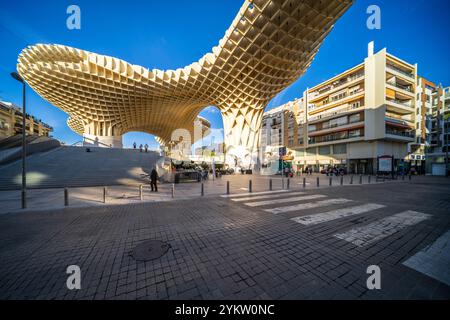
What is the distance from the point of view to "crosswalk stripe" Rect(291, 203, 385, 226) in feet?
17.6

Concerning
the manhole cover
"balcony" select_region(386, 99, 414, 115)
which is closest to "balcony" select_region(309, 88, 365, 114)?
"balcony" select_region(386, 99, 414, 115)

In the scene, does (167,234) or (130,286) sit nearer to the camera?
(130,286)

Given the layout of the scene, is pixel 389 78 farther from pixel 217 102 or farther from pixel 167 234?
pixel 167 234

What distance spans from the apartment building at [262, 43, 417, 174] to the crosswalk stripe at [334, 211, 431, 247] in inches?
1279

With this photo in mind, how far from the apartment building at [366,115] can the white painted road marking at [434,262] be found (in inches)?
1383

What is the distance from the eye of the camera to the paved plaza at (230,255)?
2.41m

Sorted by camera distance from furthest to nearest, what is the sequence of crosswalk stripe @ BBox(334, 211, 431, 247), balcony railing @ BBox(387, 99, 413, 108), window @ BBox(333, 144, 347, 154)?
window @ BBox(333, 144, 347, 154) < balcony railing @ BBox(387, 99, 413, 108) < crosswalk stripe @ BBox(334, 211, 431, 247)

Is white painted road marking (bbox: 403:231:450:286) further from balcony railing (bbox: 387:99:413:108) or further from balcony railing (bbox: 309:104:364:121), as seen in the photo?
balcony railing (bbox: 387:99:413:108)

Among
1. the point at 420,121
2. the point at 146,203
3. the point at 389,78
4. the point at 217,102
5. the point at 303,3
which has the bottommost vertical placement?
the point at 146,203

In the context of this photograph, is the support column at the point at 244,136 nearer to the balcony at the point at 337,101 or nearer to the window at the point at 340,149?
the balcony at the point at 337,101

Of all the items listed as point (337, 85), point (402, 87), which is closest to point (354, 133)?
point (337, 85)
